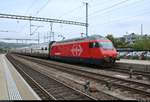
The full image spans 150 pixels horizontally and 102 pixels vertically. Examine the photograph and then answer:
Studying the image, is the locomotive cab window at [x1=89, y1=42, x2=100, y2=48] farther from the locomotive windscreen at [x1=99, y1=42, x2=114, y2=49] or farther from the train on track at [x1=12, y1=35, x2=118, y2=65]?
the locomotive windscreen at [x1=99, y1=42, x2=114, y2=49]

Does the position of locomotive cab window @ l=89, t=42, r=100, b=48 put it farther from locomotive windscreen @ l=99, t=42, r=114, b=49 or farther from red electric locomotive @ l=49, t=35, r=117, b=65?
locomotive windscreen @ l=99, t=42, r=114, b=49

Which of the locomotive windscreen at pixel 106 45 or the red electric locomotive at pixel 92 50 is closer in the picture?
the red electric locomotive at pixel 92 50

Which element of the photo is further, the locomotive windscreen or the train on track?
the locomotive windscreen

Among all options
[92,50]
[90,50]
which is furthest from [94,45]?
[90,50]

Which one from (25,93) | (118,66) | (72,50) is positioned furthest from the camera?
(72,50)

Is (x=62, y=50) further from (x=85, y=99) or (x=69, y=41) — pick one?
(x=85, y=99)

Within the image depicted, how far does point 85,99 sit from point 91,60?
16.7 m

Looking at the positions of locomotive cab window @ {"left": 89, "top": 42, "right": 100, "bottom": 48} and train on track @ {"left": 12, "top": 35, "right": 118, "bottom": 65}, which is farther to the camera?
locomotive cab window @ {"left": 89, "top": 42, "right": 100, "bottom": 48}

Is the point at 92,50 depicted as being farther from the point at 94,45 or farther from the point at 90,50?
the point at 94,45

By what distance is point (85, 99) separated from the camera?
12141 mm

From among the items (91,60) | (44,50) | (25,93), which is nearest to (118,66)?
(91,60)

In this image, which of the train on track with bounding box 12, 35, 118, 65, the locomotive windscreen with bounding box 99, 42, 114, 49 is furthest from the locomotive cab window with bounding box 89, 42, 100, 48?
the locomotive windscreen with bounding box 99, 42, 114, 49

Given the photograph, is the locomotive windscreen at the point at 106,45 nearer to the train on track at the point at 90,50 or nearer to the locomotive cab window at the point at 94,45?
the train on track at the point at 90,50

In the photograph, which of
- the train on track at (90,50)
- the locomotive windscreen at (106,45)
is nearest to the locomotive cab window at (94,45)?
the train on track at (90,50)
